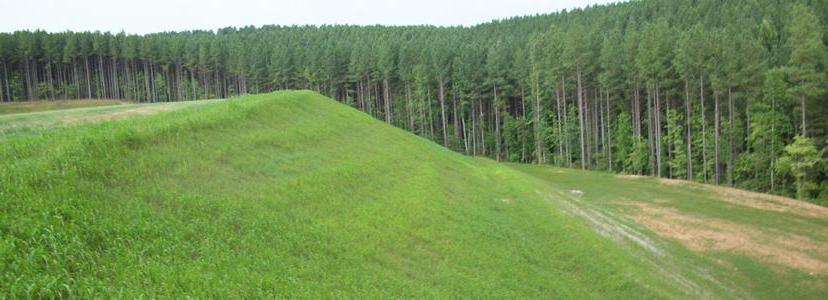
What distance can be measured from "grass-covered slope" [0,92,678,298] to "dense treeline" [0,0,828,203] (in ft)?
132

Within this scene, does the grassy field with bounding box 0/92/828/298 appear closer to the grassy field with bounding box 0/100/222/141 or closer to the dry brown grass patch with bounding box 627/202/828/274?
the dry brown grass patch with bounding box 627/202/828/274

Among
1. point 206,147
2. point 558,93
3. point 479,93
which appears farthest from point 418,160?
point 479,93

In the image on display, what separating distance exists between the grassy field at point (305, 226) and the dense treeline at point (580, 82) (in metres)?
25.0

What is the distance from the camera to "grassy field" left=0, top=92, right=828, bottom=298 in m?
10.1

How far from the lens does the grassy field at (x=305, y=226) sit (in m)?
10.1

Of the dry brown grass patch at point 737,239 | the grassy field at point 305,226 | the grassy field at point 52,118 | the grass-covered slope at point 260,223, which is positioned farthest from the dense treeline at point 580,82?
the grassy field at point 52,118

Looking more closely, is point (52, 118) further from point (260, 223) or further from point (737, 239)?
point (737, 239)

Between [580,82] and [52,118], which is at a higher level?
[580,82]

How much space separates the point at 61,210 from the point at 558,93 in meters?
73.1

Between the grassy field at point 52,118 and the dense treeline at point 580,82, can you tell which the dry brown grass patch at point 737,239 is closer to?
the dense treeline at point 580,82

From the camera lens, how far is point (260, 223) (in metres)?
14.1

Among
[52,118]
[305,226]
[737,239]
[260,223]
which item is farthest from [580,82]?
[260,223]

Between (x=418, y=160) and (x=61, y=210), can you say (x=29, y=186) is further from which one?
(x=418, y=160)

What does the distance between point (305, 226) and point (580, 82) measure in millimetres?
63254
